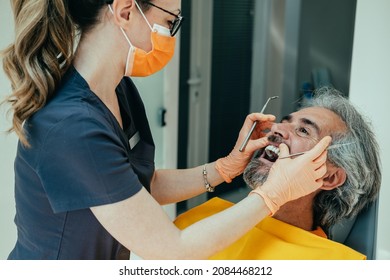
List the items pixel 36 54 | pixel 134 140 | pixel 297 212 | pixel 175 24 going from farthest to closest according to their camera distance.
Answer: pixel 297 212
pixel 134 140
pixel 175 24
pixel 36 54

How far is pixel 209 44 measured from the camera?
2910 millimetres

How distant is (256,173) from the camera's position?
1.48 meters

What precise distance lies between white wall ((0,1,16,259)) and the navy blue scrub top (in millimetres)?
634

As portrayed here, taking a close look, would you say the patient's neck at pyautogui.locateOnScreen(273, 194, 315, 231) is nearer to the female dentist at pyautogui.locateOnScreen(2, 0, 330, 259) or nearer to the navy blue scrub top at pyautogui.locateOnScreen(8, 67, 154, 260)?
the female dentist at pyautogui.locateOnScreen(2, 0, 330, 259)

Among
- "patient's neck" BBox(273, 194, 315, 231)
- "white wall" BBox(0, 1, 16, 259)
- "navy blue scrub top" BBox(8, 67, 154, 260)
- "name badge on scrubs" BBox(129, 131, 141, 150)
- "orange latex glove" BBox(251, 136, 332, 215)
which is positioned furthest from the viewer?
"white wall" BBox(0, 1, 16, 259)

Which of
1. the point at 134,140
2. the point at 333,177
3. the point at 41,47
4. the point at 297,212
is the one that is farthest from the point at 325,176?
the point at 41,47

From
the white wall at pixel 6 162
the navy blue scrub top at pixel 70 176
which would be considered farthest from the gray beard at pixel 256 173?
the white wall at pixel 6 162

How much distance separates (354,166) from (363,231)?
0.20 metres

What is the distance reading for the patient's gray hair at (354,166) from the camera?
57.6 inches

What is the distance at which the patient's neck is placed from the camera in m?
1.55

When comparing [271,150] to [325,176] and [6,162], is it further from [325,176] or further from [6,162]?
[6,162]

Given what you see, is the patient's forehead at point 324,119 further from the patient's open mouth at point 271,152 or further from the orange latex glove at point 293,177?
the orange latex glove at point 293,177

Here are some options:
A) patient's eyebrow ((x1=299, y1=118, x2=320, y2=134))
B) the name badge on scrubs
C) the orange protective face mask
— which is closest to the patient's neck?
patient's eyebrow ((x1=299, y1=118, x2=320, y2=134))

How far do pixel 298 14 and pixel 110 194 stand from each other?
183 centimetres
